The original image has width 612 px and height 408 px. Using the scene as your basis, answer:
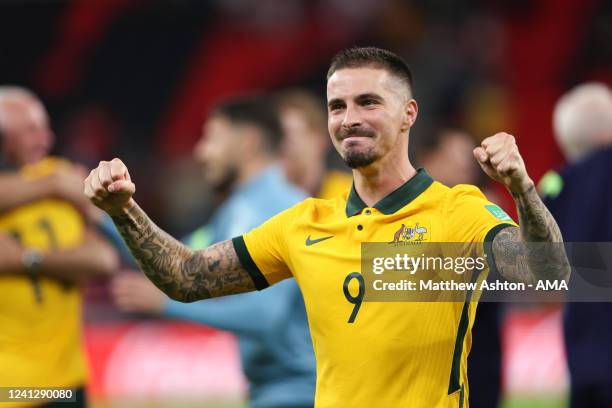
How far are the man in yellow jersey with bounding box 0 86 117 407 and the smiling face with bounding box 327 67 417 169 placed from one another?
8.08 ft

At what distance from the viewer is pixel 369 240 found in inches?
146

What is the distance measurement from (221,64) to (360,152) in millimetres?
13676

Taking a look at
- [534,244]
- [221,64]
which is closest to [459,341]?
[534,244]

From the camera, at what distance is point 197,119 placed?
16.9m

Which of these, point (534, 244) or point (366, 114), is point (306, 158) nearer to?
point (366, 114)

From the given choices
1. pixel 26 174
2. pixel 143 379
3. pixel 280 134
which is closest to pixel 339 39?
pixel 143 379

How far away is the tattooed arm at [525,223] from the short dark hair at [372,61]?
2.19 ft

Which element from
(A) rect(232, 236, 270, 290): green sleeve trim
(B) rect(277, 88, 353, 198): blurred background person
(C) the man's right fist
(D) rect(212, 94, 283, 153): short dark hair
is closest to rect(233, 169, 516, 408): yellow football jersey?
(A) rect(232, 236, 270, 290): green sleeve trim

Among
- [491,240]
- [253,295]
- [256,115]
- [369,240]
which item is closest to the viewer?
[491,240]

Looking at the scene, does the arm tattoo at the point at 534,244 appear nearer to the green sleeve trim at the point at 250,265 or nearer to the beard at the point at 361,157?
the beard at the point at 361,157

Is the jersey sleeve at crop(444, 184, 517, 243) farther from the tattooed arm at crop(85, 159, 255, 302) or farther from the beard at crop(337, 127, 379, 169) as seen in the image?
the tattooed arm at crop(85, 159, 255, 302)

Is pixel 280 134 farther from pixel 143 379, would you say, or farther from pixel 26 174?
pixel 143 379

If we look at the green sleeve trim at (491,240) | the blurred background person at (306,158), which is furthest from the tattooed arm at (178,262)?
the blurred background person at (306,158)

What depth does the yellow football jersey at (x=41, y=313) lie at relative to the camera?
5.56m
